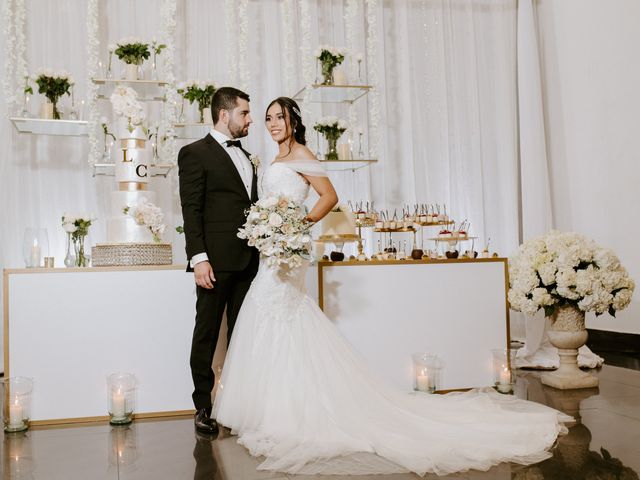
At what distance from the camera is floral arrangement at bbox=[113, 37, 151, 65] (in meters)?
5.94

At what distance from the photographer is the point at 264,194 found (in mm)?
4078

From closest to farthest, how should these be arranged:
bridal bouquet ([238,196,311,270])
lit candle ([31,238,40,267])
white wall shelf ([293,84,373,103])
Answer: bridal bouquet ([238,196,311,270])
lit candle ([31,238,40,267])
white wall shelf ([293,84,373,103])

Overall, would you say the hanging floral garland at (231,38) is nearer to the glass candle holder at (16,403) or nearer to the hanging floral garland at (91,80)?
the hanging floral garland at (91,80)

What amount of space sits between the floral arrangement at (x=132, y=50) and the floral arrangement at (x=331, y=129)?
67.9 inches

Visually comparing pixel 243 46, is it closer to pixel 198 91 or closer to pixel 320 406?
pixel 198 91

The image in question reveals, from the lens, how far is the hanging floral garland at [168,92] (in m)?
6.12

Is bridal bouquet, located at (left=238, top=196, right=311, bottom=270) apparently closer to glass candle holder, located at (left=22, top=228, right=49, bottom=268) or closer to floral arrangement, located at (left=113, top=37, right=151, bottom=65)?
glass candle holder, located at (left=22, top=228, right=49, bottom=268)

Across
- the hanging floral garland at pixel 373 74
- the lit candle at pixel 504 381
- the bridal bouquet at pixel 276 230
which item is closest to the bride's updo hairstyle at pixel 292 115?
the bridal bouquet at pixel 276 230

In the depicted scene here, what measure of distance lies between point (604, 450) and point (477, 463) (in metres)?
0.79

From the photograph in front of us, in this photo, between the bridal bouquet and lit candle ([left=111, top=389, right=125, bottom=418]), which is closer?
the bridal bouquet

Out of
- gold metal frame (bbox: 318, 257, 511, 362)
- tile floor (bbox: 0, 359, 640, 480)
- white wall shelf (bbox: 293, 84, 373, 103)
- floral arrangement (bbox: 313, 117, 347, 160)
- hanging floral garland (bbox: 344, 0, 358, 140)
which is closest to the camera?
tile floor (bbox: 0, 359, 640, 480)

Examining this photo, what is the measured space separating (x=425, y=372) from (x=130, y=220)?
95.6 inches

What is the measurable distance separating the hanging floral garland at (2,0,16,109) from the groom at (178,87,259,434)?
2782 millimetres

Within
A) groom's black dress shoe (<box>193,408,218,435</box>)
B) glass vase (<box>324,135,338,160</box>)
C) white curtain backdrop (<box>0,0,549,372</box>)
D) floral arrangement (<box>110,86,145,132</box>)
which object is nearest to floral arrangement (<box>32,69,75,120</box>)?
white curtain backdrop (<box>0,0,549,372</box>)
